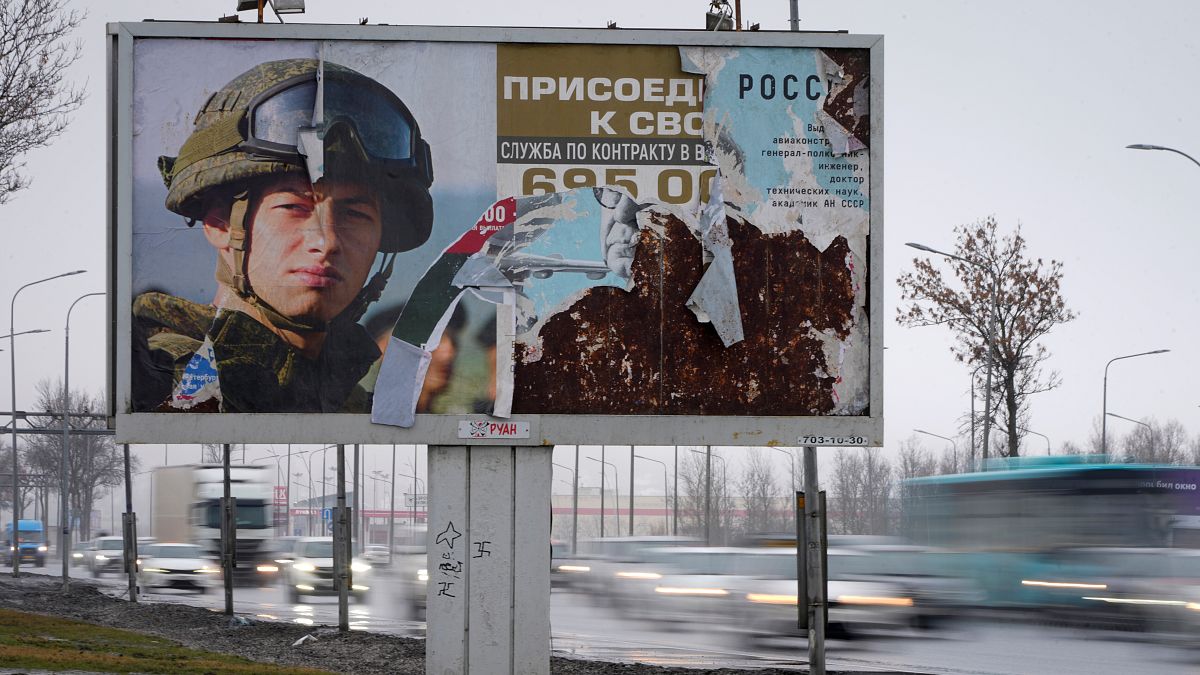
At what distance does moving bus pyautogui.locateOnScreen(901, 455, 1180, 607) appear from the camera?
26125 mm

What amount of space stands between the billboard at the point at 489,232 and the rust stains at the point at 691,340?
3 centimetres

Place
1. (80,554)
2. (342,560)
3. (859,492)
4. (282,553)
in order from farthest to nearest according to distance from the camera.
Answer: (859,492) < (80,554) < (282,553) < (342,560)

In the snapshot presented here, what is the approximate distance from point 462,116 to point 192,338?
406cm

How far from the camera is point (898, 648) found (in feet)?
79.1

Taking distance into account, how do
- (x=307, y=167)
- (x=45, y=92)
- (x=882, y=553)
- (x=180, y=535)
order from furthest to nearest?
(x=180, y=535)
(x=45, y=92)
(x=882, y=553)
(x=307, y=167)

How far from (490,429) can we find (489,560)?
1538 mm

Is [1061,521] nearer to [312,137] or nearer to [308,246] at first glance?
[308,246]

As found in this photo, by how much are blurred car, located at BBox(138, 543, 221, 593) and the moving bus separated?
2622cm

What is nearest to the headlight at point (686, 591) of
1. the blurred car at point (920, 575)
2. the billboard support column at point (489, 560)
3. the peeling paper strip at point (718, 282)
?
the blurred car at point (920, 575)

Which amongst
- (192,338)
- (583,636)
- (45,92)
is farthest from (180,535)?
(192,338)

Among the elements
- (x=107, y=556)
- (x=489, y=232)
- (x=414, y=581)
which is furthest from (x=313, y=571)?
(x=489, y=232)

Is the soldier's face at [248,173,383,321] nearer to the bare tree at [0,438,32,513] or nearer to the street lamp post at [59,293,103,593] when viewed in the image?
the street lamp post at [59,293,103,593]

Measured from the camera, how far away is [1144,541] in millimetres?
26031

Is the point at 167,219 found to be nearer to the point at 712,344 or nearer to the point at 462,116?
the point at 462,116
